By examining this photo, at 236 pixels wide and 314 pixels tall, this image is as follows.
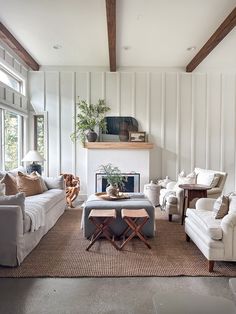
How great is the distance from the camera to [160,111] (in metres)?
6.92

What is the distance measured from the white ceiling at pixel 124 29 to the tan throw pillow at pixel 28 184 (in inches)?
104

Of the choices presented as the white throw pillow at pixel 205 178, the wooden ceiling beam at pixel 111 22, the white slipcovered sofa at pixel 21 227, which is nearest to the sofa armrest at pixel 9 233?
the white slipcovered sofa at pixel 21 227

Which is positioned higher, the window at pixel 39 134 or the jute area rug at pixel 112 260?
the window at pixel 39 134

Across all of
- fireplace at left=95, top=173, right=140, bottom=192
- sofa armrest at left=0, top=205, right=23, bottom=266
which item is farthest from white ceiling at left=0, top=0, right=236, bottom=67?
sofa armrest at left=0, top=205, right=23, bottom=266

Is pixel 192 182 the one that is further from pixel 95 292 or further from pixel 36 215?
pixel 95 292

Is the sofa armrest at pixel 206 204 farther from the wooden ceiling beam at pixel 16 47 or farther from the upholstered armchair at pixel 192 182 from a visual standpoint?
the wooden ceiling beam at pixel 16 47

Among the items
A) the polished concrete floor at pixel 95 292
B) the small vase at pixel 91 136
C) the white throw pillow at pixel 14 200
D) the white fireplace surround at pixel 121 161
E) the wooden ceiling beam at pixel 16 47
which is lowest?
the polished concrete floor at pixel 95 292

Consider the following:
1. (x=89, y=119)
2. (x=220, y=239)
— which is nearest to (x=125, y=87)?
(x=89, y=119)

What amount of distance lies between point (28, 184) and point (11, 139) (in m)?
1.79

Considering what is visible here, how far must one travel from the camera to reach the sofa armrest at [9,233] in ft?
9.47

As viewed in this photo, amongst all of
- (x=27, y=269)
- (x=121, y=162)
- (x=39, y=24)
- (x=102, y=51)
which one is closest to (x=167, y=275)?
(x=27, y=269)

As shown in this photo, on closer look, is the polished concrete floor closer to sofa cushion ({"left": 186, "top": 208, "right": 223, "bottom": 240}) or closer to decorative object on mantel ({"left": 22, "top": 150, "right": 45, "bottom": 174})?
sofa cushion ({"left": 186, "top": 208, "right": 223, "bottom": 240})

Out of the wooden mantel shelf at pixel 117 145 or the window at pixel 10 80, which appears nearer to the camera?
the window at pixel 10 80

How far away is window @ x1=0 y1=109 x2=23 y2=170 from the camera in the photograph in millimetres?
5496
